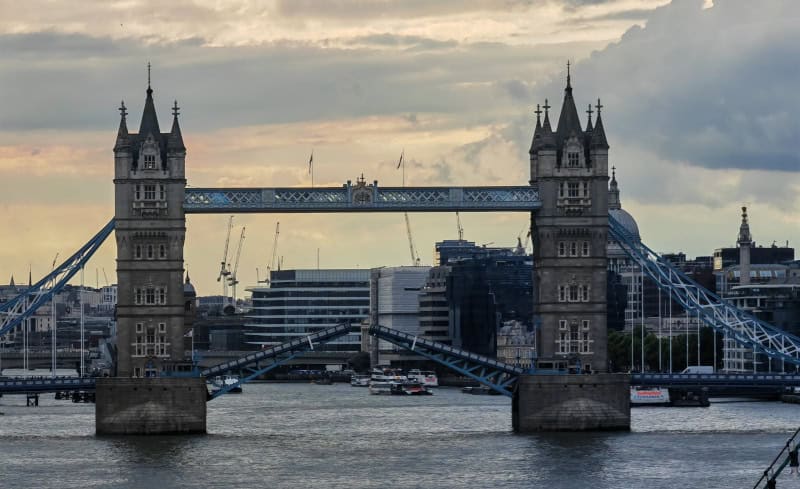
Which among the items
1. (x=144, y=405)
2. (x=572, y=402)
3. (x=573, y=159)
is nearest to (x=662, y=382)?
(x=572, y=402)

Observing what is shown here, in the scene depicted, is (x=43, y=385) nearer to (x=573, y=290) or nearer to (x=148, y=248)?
(x=148, y=248)

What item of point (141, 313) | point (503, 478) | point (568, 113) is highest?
point (568, 113)

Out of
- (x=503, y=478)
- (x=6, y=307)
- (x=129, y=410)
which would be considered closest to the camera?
(x=503, y=478)

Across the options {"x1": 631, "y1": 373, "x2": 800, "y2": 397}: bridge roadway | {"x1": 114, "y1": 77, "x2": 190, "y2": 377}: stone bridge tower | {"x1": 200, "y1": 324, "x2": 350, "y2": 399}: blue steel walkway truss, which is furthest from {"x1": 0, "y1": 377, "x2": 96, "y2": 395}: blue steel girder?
{"x1": 631, "y1": 373, "x2": 800, "y2": 397}: bridge roadway

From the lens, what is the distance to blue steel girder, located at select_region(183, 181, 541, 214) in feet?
547

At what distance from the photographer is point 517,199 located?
16788 centimetres

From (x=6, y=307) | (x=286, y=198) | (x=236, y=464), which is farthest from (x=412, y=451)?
(x=6, y=307)

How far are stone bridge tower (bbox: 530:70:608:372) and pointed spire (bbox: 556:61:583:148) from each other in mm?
96

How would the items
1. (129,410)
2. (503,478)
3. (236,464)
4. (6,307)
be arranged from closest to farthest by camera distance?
(503,478)
(236,464)
(129,410)
(6,307)

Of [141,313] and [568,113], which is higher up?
[568,113]

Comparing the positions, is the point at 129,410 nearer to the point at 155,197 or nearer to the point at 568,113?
the point at 155,197

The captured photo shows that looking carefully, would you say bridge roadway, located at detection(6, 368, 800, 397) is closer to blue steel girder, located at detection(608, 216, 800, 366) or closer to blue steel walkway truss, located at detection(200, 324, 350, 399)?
blue steel girder, located at detection(608, 216, 800, 366)

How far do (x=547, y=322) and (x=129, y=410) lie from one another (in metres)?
29.0

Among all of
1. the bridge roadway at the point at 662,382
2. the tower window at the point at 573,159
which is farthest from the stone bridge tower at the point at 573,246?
the bridge roadway at the point at 662,382
